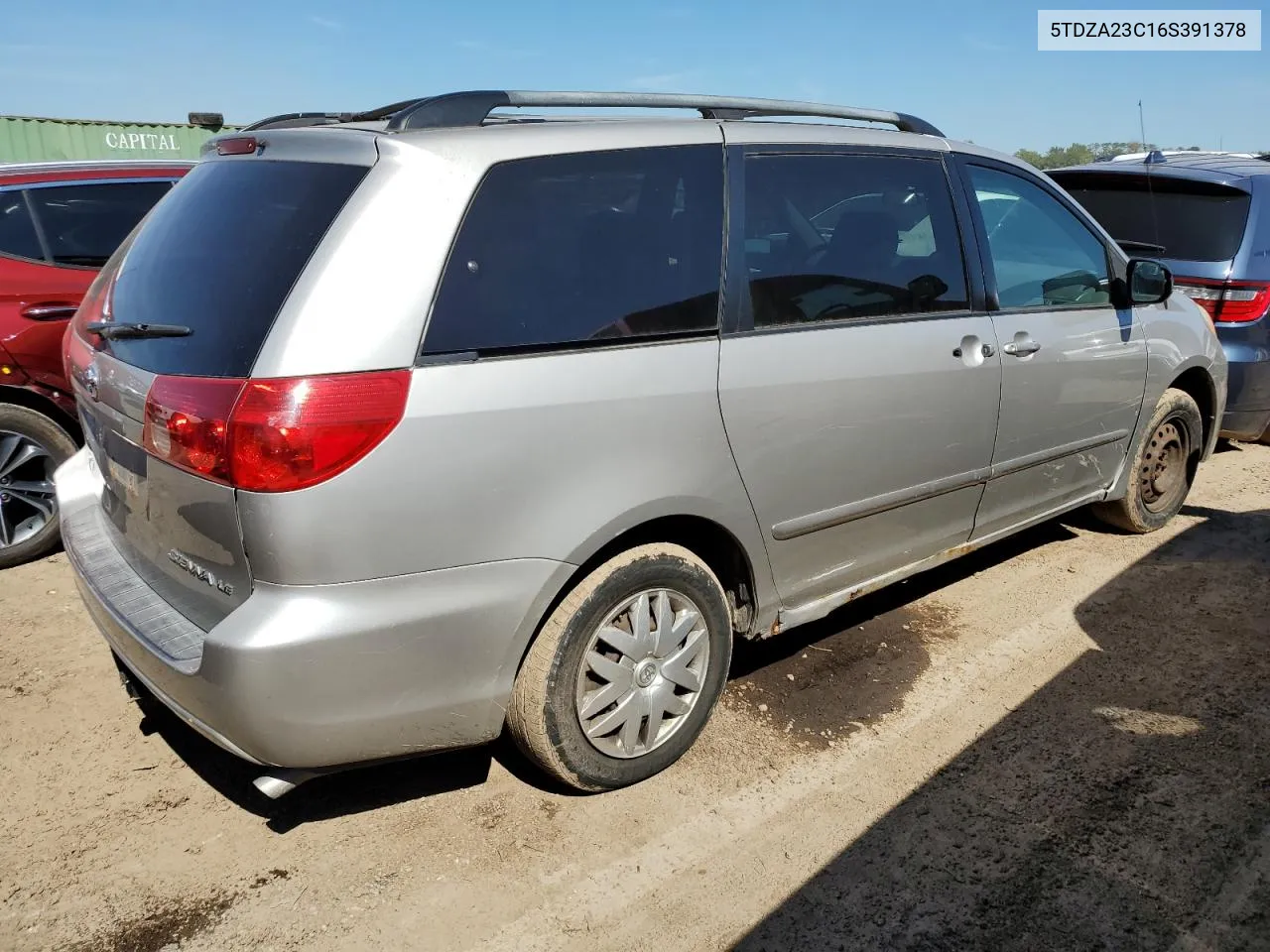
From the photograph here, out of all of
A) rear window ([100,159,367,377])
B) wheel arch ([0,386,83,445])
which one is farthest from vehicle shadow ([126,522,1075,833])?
wheel arch ([0,386,83,445])

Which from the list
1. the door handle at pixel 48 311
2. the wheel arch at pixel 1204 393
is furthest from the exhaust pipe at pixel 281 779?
the wheel arch at pixel 1204 393

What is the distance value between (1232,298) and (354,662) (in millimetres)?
5336

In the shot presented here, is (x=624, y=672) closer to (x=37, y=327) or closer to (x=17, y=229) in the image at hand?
→ (x=37, y=327)

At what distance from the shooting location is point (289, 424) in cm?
212

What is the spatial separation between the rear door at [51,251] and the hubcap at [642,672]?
10.6ft

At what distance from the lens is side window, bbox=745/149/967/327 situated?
298 cm

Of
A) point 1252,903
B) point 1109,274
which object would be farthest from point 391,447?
point 1109,274

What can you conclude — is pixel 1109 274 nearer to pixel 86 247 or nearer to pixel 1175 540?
pixel 1175 540

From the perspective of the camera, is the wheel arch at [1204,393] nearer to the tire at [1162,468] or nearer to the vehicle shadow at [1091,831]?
the tire at [1162,468]

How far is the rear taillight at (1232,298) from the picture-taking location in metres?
5.50

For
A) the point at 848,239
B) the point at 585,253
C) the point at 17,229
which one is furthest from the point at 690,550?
the point at 17,229

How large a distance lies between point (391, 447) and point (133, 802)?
1468mm

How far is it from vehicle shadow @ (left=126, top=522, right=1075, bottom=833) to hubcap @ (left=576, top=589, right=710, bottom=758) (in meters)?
0.27

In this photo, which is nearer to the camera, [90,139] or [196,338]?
[196,338]
